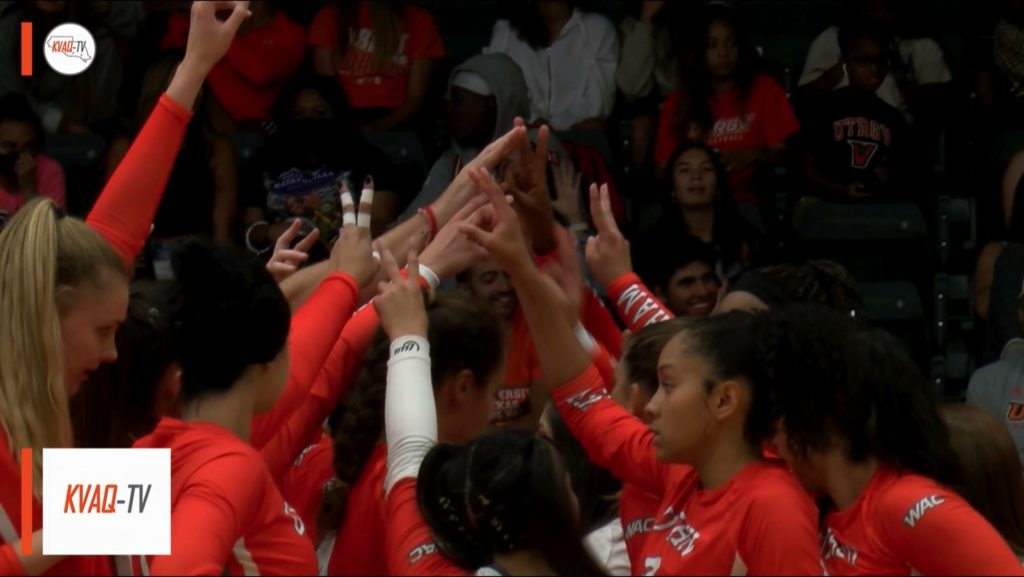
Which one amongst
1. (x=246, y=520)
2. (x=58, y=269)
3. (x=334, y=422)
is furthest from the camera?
(x=334, y=422)

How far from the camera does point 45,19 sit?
Answer: 7.02m

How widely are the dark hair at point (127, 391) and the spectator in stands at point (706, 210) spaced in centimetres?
364

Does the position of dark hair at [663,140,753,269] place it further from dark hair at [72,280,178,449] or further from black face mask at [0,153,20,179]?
dark hair at [72,280,178,449]

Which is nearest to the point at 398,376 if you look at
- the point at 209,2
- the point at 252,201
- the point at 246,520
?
the point at 246,520

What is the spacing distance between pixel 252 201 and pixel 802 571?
4421 millimetres

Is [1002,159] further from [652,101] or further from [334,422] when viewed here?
[334,422]

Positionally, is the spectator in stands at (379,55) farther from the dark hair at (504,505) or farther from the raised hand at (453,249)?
the dark hair at (504,505)

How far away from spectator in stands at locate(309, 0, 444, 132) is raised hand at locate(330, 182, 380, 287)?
4.02m

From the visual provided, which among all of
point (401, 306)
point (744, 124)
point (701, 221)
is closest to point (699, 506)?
point (401, 306)

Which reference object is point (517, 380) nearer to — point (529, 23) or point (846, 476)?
point (846, 476)

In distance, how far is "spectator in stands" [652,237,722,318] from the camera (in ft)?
18.7

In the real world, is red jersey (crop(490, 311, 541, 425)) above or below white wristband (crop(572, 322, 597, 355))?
below

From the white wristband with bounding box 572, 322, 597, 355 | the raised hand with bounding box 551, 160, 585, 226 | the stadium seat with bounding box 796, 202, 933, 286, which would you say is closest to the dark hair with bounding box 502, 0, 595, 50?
the stadium seat with bounding box 796, 202, 933, 286

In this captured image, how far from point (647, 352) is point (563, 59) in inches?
165
